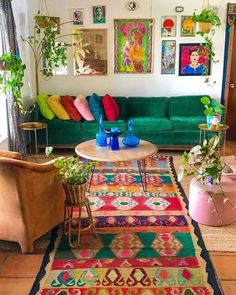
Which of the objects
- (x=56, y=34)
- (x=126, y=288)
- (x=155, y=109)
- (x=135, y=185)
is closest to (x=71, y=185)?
(x=126, y=288)

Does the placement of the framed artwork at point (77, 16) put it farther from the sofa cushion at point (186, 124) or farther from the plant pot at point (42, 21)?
the sofa cushion at point (186, 124)

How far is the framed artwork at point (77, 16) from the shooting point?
17.7 feet

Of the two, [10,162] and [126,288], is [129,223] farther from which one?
[10,162]

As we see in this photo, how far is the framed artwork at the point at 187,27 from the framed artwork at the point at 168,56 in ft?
0.74

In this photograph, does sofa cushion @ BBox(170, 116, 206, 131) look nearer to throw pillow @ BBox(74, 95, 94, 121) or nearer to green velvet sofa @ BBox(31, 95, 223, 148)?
green velvet sofa @ BBox(31, 95, 223, 148)

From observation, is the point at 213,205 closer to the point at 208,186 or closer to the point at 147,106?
the point at 208,186

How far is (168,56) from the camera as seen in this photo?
5.50 m

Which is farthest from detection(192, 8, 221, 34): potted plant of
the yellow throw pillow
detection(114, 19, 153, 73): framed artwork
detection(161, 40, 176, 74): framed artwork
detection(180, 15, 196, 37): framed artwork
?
the yellow throw pillow

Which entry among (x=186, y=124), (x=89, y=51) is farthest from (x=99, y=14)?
(x=186, y=124)

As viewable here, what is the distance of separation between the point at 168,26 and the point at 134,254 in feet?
13.2

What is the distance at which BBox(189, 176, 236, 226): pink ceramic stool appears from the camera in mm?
2926

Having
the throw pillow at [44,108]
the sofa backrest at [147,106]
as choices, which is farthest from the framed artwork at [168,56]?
the throw pillow at [44,108]

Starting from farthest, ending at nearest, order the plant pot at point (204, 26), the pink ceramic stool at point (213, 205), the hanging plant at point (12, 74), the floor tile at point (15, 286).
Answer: the plant pot at point (204, 26)
the hanging plant at point (12, 74)
the pink ceramic stool at point (213, 205)
the floor tile at point (15, 286)

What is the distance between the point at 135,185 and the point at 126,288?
5.79 ft
